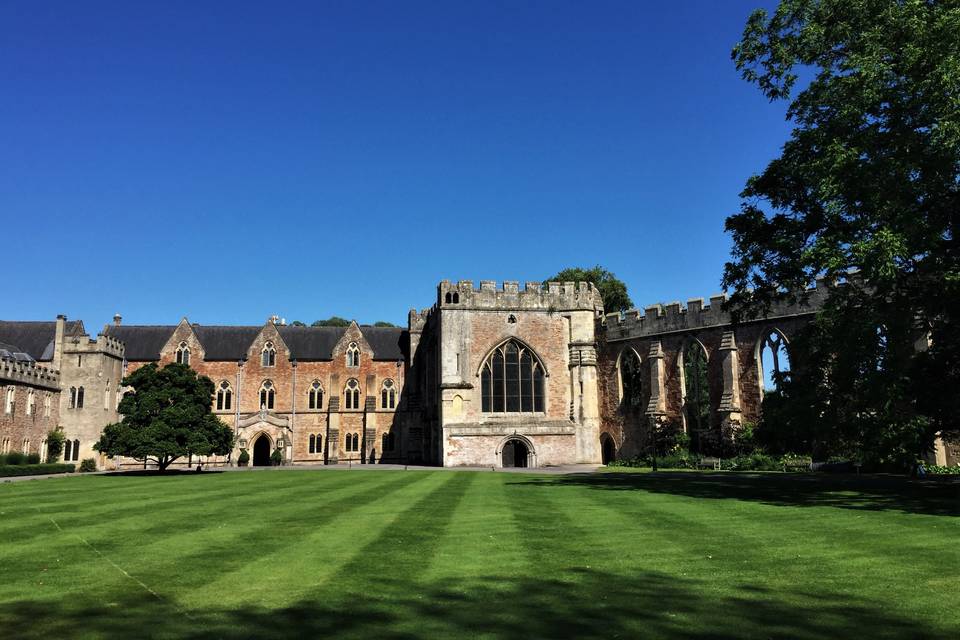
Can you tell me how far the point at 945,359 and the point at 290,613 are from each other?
17082 millimetres

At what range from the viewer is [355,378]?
5700cm

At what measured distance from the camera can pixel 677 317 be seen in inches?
1610

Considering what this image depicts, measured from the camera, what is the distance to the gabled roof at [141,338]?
55594 millimetres

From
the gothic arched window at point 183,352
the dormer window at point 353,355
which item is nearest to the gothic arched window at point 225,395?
the gothic arched window at point 183,352

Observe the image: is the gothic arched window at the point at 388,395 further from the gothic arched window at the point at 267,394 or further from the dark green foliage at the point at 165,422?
the dark green foliage at the point at 165,422

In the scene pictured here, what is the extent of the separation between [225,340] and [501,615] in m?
55.8

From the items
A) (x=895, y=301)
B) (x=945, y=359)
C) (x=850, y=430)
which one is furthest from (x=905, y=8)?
(x=850, y=430)

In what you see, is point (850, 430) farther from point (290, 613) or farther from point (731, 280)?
point (290, 613)

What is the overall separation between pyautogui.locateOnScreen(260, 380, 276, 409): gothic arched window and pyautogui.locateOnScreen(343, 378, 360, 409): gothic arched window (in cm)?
586

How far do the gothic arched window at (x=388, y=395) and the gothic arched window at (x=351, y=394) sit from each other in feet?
6.53

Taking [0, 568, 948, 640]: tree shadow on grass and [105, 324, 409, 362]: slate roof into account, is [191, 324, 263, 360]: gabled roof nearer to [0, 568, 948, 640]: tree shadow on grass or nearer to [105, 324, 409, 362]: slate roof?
[105, 324, 409, 362]: slate roof

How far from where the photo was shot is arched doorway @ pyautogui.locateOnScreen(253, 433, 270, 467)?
53.6 metres

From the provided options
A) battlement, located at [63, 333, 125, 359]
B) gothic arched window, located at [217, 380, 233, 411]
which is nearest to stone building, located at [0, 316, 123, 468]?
battlement, located at [63, 333, 125, 359]

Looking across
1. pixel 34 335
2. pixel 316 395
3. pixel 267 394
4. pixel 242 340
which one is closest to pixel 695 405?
pixel 316 395
